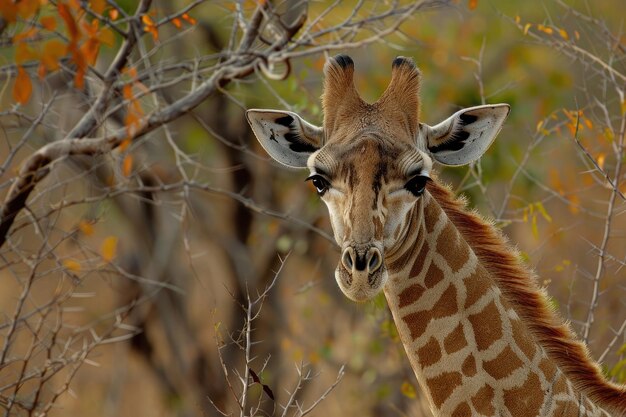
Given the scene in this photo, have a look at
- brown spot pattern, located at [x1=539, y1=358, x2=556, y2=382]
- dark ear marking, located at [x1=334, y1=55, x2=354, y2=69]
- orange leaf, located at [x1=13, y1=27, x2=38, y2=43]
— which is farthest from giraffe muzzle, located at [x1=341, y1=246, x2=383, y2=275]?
orange leaf, located at [x1=13, y1=27, x2=38, y2=43]

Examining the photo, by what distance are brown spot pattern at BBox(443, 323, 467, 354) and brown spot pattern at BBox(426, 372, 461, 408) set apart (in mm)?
139

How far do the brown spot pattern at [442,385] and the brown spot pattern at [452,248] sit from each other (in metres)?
0.63

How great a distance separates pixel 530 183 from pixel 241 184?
14.4 ft

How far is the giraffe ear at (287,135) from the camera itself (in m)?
6.98

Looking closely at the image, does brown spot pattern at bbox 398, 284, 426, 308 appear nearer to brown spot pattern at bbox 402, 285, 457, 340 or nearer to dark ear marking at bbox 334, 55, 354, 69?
brown spot pattern at bbox 402, 285, 457, 340

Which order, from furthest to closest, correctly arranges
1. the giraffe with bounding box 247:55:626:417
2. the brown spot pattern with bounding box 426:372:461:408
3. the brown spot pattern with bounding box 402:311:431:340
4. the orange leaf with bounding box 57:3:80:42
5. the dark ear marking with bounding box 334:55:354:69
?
the dark ear marking with bounding box 334:55:354:69 < the brown spot pattern with bounding box 402:311:431:340 < the brown spot pattern with bounding box 426:372:461:408 < the giraffe with bounding box 247:55:626:417 < the orange leaf with bounding box 57:3:80:42

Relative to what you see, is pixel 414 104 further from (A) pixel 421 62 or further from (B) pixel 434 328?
(A) pixel 421 62

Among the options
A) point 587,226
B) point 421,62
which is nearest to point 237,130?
point 421,62

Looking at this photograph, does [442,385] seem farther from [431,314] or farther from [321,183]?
[321,183]

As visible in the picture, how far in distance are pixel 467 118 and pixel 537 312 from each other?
1239 millimetres

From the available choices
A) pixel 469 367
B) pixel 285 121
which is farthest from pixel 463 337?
pixel 285 121

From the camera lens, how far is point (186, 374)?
16.6m

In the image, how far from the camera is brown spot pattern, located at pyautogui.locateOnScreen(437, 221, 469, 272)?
6516mm

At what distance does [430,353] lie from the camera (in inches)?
249
